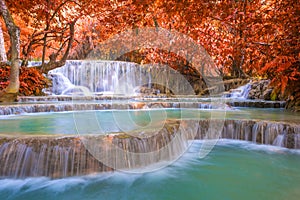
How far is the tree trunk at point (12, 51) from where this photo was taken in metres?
7.41

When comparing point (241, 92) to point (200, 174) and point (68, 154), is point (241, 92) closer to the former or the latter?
point (200, 174)

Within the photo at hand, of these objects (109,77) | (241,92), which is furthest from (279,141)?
(109,77)

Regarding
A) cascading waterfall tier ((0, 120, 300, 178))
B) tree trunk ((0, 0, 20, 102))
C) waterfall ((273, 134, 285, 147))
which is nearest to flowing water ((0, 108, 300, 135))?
waterfall ((273, 134, 285, 147))

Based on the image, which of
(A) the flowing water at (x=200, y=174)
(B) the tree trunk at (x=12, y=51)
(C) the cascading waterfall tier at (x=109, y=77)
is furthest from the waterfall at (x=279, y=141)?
(C) the cascading waterfall tier at (x=109, y=77)

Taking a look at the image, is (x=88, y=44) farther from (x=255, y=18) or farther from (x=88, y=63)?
(x=255, y=18)

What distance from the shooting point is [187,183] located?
3.10m

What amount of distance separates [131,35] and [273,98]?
25.3 feet

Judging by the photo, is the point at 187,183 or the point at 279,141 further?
the point at 279,141

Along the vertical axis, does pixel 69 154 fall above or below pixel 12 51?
below

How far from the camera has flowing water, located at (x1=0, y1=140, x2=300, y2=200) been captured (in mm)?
2697

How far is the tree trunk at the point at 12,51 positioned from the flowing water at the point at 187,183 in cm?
589

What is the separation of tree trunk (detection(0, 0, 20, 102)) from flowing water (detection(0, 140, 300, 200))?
589cm

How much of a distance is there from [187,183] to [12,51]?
22.6 ft

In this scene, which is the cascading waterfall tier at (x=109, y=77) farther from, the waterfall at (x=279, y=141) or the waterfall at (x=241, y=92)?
the waterfall at (x=279, y=141)
